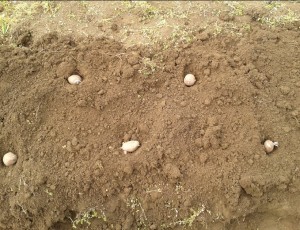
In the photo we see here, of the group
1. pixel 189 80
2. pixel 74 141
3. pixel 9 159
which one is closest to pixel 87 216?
pixel 74 141

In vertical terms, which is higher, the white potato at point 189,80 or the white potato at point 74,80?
the white potato at point 74,80

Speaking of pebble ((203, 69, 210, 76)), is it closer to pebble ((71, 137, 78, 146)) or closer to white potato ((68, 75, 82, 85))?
white potato ((68, 75, 82, 85))

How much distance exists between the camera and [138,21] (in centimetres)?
392

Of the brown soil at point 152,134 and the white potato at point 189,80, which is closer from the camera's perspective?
the brown soil at point 152,134

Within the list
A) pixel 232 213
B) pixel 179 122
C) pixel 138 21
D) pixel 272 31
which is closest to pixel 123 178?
pixel 179 122

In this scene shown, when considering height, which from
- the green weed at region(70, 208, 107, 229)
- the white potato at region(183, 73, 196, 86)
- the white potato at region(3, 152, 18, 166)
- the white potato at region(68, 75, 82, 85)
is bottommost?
the green weed at region(70, 208, 107, 229)

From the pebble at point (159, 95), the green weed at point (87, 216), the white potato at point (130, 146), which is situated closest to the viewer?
the green weed at point (87, 216)

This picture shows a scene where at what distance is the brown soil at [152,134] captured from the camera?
9.37 ft

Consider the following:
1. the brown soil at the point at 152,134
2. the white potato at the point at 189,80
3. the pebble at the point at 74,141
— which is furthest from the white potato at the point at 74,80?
the white potato at the point at 189,80

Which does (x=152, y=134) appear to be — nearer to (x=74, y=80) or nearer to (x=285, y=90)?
(x=74, y=80)

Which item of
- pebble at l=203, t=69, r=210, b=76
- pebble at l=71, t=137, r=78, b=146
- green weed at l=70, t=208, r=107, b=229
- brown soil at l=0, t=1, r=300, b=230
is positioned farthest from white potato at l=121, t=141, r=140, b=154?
pebble at l=203, t=69, r=210, b=76

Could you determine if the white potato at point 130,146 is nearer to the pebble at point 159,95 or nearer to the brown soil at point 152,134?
the brown soil at point 152,134

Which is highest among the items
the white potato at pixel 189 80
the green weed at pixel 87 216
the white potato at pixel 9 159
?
the white potato at pixel 189 80

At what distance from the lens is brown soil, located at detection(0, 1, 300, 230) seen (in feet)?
9.37
